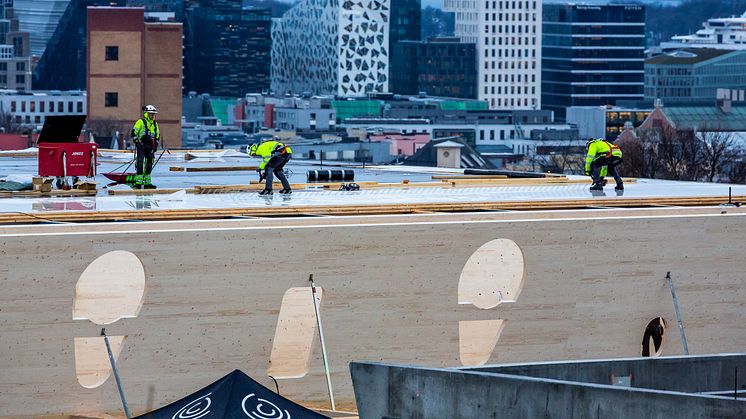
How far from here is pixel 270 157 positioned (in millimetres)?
50094

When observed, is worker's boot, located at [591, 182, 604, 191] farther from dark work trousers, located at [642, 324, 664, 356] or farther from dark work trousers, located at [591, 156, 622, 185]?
dark work trousers, located at [642, 324, 664, 356]

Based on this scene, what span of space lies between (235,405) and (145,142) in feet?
56.9

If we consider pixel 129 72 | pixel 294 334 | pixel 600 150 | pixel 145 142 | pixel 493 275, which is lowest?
pixel 294 334

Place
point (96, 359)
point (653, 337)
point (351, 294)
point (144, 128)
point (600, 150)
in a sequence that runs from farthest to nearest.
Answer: point (600, 150)
point (144, 128)
point (653, 337)
point (351, 294)
point (96, 359)

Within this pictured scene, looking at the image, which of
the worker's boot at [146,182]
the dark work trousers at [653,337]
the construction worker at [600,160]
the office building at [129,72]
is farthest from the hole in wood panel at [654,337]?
the office building at [129,72]

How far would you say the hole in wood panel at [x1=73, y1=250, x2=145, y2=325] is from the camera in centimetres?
4319

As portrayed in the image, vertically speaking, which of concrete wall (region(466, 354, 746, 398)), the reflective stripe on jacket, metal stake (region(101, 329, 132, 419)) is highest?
the reflective stripe on jacket

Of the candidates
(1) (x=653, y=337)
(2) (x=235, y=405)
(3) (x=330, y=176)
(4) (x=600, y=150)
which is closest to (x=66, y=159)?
(3) (x=330, y=176)

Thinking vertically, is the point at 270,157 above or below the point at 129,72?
below

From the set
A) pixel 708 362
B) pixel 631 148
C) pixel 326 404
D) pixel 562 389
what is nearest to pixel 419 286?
pixel 326 404

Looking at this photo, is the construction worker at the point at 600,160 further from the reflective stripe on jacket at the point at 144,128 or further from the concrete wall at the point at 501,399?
the concrete wall at the point at 501,399

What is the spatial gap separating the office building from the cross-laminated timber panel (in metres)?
105

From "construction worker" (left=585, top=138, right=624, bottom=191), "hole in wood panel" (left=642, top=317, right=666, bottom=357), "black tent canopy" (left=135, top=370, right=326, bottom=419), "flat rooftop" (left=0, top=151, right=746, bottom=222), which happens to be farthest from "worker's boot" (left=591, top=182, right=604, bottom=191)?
"black tent canopy" (left=135, top=370, right=326, bottom=419)

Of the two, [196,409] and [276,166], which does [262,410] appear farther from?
[276,166]
